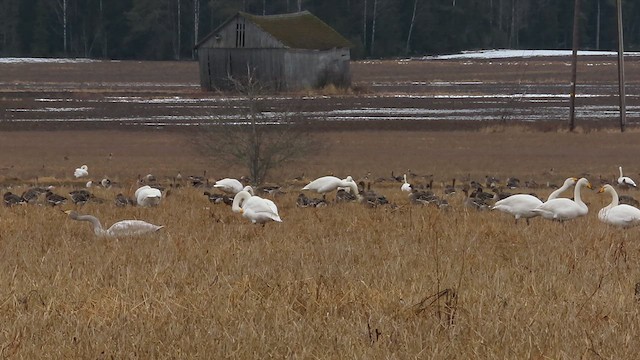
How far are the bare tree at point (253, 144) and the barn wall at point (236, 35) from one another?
122 feet

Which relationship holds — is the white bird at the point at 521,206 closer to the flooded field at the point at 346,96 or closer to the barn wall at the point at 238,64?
the flooded field at the point at 346,96

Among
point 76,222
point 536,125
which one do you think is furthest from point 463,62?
point 76,222

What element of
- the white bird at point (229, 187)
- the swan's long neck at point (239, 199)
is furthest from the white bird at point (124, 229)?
the white bird at point (229, 187)

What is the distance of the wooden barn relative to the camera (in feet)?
203

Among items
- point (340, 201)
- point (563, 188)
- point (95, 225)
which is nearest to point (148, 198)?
point (340, 201)

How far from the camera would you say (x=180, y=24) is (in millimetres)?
101000

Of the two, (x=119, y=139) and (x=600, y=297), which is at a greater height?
(x=600, y=297)

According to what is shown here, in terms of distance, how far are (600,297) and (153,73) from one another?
7584 centimetres

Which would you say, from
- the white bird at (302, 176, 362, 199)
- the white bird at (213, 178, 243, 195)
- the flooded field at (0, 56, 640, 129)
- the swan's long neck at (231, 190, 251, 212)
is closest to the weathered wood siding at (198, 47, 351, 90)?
the flooded field at (0, 56, 640, 129)

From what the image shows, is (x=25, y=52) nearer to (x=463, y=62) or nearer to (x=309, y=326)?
(x=463, y=62)

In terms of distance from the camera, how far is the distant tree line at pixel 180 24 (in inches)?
3937

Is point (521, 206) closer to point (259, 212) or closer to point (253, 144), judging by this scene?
point (259, 212)

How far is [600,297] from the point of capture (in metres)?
6.88

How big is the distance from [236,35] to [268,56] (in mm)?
2353
